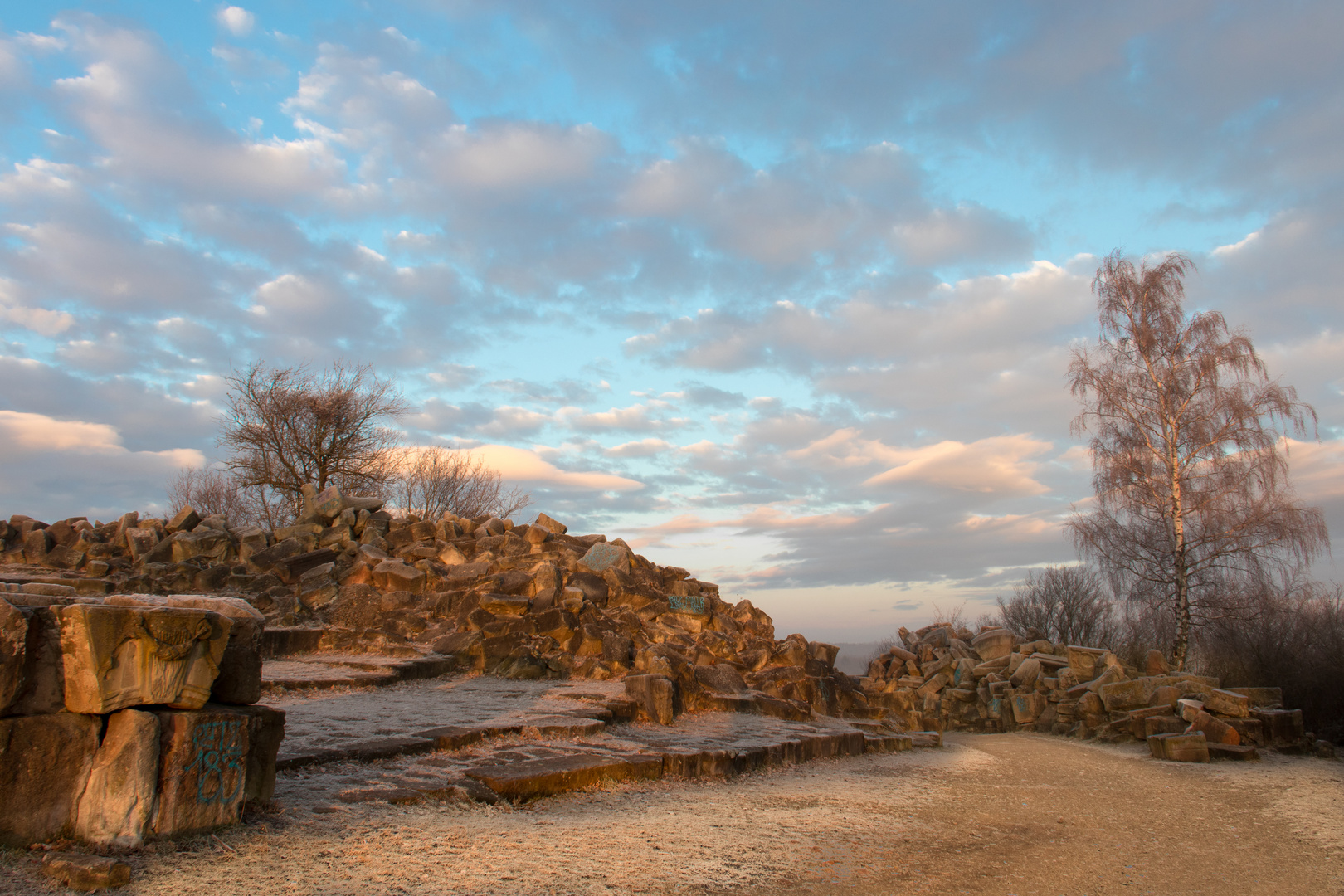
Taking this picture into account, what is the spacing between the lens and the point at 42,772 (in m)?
2.70

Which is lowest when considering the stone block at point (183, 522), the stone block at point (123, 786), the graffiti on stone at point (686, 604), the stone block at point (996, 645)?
the stone block at point (996, 645)

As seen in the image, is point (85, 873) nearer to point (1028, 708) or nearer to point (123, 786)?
point (123, 786)

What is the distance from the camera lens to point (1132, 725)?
11859 millimetres

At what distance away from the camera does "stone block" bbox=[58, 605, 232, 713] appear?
278 centimetres

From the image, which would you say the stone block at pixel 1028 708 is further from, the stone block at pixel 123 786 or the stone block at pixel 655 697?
the stone block at pixel 123 786

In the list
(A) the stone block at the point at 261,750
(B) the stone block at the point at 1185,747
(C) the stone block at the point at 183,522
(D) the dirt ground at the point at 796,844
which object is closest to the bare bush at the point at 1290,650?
(B) the stone block at the point at 1185,747

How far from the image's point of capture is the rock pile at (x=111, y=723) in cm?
267

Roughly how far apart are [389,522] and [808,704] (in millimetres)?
7792

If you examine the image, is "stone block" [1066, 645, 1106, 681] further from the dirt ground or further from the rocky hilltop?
the dirt ground

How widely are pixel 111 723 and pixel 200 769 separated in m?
0.36

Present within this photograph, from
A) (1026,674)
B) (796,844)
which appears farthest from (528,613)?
(1026,674)

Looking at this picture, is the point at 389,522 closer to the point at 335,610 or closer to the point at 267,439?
the point at 335,610

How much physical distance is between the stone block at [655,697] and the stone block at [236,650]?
14.9 feet

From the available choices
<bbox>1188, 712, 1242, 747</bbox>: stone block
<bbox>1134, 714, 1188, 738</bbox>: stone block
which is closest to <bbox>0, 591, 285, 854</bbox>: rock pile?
<bbox>1188, 712, 1242, 747</bbox>: stone block
